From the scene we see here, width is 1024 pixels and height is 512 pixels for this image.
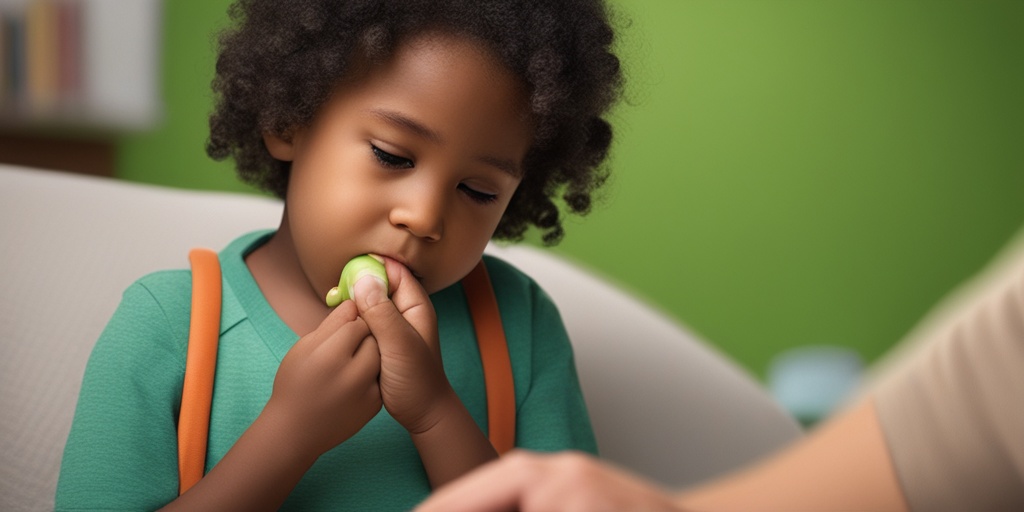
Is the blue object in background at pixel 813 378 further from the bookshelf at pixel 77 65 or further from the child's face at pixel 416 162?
the child's face at pixel 416 162

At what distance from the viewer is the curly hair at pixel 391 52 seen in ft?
2.41

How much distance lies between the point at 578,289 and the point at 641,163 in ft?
4.81

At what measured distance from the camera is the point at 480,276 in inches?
34.8

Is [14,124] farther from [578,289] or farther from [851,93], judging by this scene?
[851,93]

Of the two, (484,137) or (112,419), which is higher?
(484,137)

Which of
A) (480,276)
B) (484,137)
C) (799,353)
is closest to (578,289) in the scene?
(480,276)

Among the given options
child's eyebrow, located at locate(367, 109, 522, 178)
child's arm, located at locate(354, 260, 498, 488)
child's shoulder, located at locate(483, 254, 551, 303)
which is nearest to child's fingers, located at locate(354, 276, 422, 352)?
child's arm, located at locate(354, 260, 498, 488)

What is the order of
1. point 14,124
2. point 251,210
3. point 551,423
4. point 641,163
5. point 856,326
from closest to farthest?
point 551,423
point 251,210
point 14,124
point 641,163
point 856,326

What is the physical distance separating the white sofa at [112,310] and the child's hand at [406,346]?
0.98ft

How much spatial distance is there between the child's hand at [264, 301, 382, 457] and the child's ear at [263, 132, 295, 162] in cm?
17

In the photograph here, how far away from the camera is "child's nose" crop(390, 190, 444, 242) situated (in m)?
0.69

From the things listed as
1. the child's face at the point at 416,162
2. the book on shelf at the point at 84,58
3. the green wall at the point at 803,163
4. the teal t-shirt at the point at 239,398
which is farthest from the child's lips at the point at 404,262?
the book on shelf at the point at 84,58

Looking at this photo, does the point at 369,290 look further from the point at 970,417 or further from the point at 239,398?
the point at 970,417

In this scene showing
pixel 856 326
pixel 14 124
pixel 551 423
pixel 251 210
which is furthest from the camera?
pixel 856 326
